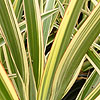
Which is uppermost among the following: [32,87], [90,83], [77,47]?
[77,47]

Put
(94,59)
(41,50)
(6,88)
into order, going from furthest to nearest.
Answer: (94,59) < (41,50) < (6,88)

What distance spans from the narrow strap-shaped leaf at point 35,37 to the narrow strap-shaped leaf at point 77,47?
7 centimetres

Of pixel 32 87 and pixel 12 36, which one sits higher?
pixel 12 36

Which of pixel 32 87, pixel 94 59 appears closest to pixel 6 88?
pixel 32 87

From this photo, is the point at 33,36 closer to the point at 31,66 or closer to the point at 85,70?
the point at 31,66

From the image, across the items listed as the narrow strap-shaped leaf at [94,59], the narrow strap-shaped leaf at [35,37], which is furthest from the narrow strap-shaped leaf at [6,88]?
the narrow strap-shaped leaf at [94,59]

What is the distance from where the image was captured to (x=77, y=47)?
396mm

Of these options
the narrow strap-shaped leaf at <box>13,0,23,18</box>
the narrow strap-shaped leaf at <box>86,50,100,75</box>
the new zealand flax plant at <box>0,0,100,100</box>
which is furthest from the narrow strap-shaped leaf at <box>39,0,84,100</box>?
the narrow strap-shaped leaf at <box>13,0,23,18</box>

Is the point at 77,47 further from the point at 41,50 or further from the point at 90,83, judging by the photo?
the point at 90,83

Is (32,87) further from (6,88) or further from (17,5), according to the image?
(17,5)

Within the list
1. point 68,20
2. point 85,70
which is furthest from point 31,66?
point 85,70

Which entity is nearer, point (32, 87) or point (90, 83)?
point (32, 87)

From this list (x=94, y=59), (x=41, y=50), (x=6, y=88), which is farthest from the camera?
(x=94, y=59)

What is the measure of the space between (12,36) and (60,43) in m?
0.12
